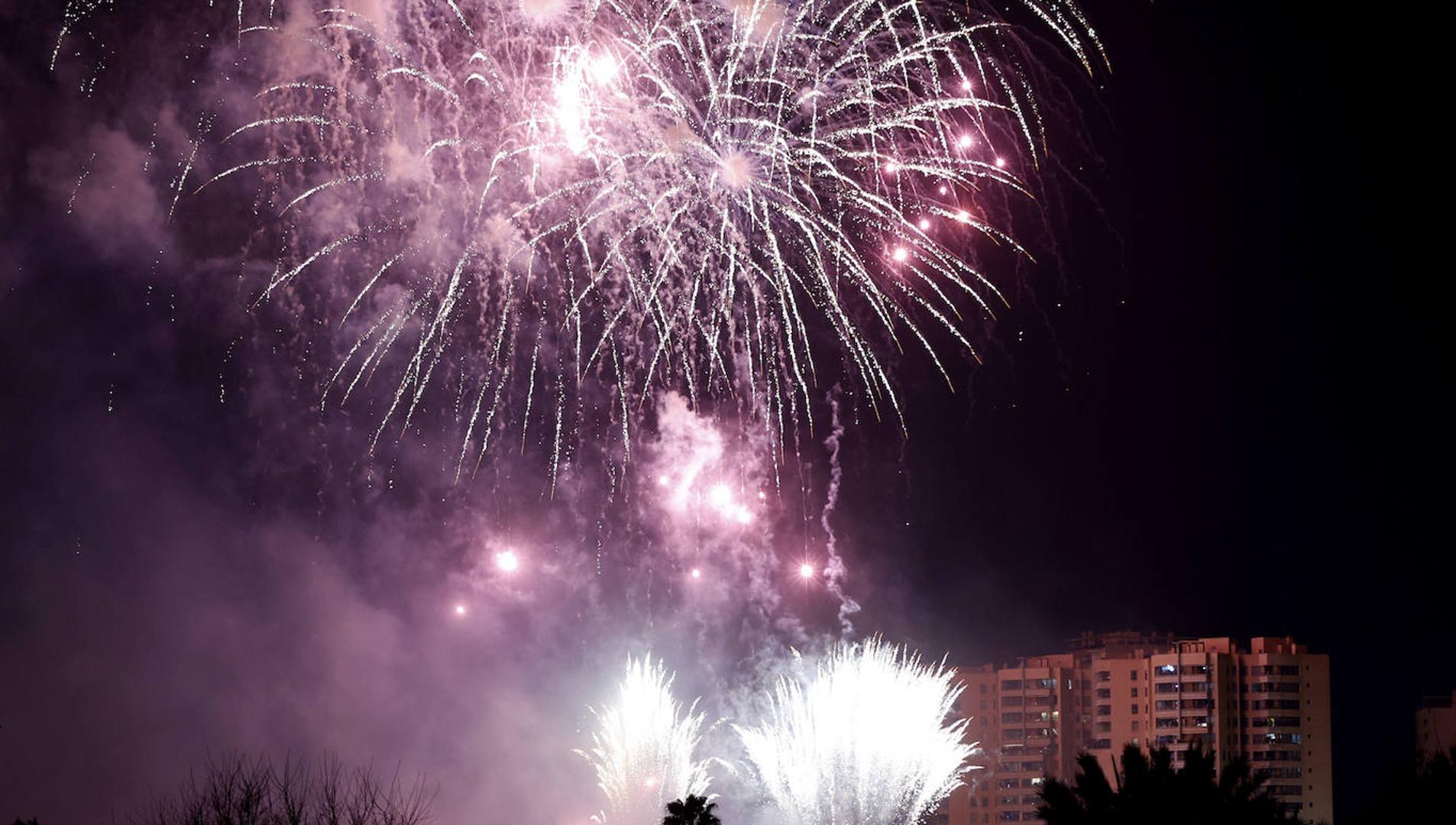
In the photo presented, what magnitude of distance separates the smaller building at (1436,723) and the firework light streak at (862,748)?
105 feet

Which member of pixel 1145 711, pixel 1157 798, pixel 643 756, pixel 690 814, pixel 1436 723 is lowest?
pixel 1157 798

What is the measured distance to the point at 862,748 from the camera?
33125 mm

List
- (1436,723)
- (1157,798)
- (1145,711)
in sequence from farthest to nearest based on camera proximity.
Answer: (1145,711) < (1436,723) < (1157,798)

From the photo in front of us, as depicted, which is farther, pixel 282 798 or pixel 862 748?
pixel 862 748

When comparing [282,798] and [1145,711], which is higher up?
[1145,711]

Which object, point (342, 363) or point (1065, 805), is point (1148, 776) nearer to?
point (1065, 805)

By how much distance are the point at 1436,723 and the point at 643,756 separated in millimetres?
38963

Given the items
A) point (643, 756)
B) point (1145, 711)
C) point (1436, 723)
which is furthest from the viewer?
point (1145, 711)

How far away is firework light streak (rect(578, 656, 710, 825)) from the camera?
35594mm

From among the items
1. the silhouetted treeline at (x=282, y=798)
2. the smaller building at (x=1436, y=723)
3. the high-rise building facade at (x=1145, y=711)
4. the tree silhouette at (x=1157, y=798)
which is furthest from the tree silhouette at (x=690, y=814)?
the smaller building at (x=1436, y=723)

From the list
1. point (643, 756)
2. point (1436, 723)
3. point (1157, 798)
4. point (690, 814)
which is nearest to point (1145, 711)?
point (1436, 723)

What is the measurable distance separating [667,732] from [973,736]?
30858 millimetres

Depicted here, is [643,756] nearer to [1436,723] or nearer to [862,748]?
[862,748]

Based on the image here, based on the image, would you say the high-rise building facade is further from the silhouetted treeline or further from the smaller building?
the silhouetted treeline
